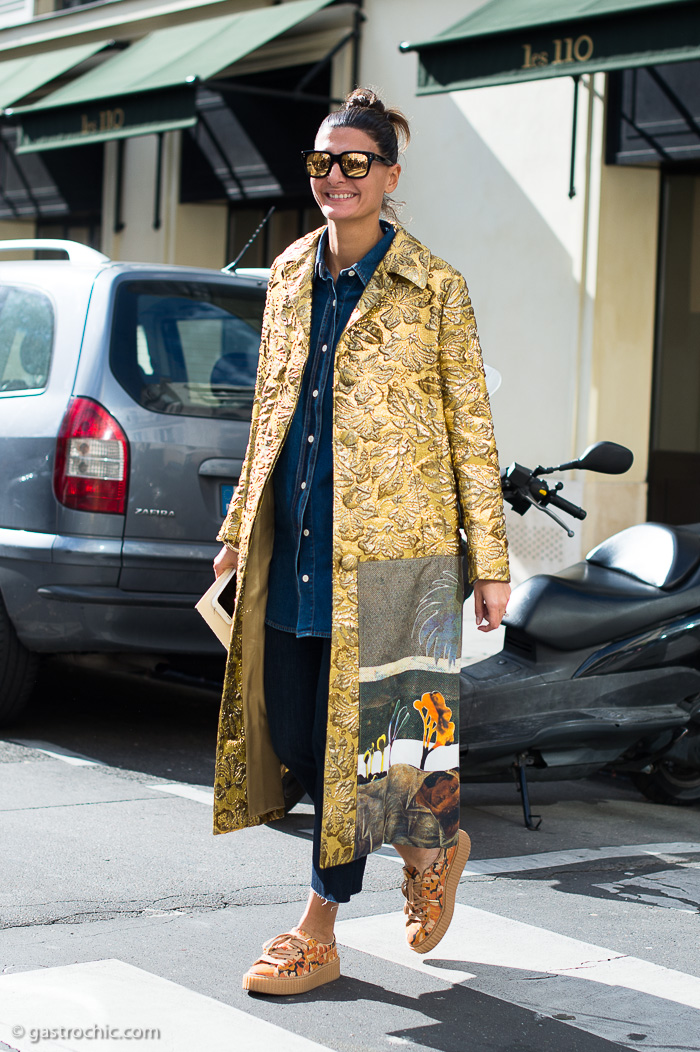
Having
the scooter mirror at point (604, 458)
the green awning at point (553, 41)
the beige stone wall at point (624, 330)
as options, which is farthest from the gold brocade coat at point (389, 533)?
the beige stone wall at point (624, 330)

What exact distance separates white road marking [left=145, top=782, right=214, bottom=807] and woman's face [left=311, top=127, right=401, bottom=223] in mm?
2327

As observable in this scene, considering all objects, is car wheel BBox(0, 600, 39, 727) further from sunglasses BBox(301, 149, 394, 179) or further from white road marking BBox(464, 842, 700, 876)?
sunglasses BBox(301, 149, 394, 179)

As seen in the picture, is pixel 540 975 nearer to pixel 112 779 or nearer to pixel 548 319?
pixel 112 779

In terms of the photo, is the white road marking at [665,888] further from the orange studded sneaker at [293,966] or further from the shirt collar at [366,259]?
the shirt collar at [366,259]

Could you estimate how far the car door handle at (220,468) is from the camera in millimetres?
5422

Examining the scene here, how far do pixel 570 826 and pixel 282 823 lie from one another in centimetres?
94

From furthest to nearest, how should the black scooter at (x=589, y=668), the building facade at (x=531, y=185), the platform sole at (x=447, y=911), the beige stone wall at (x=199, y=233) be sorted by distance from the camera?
the beige stone wall at (x=199, y=233) < the building facade at (x=531, y=185) < the black scooter at (x=589, y=668) < the platform sole at (x=447, y=911)

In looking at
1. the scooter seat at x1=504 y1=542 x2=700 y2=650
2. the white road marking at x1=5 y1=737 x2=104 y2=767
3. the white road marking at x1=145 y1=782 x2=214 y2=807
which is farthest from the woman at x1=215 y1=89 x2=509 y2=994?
the white road marking at x1=5 y1=737 x2=104 y2=767

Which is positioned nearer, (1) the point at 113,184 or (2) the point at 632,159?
(2) the point at 632,159

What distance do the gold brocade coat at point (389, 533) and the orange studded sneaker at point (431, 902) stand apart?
0.10 m

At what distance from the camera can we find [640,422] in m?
10.1

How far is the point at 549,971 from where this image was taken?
3.36 metres

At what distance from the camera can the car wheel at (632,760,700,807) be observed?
5.19 metres

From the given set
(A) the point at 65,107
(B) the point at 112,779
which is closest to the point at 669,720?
(B) the point at 112,779
